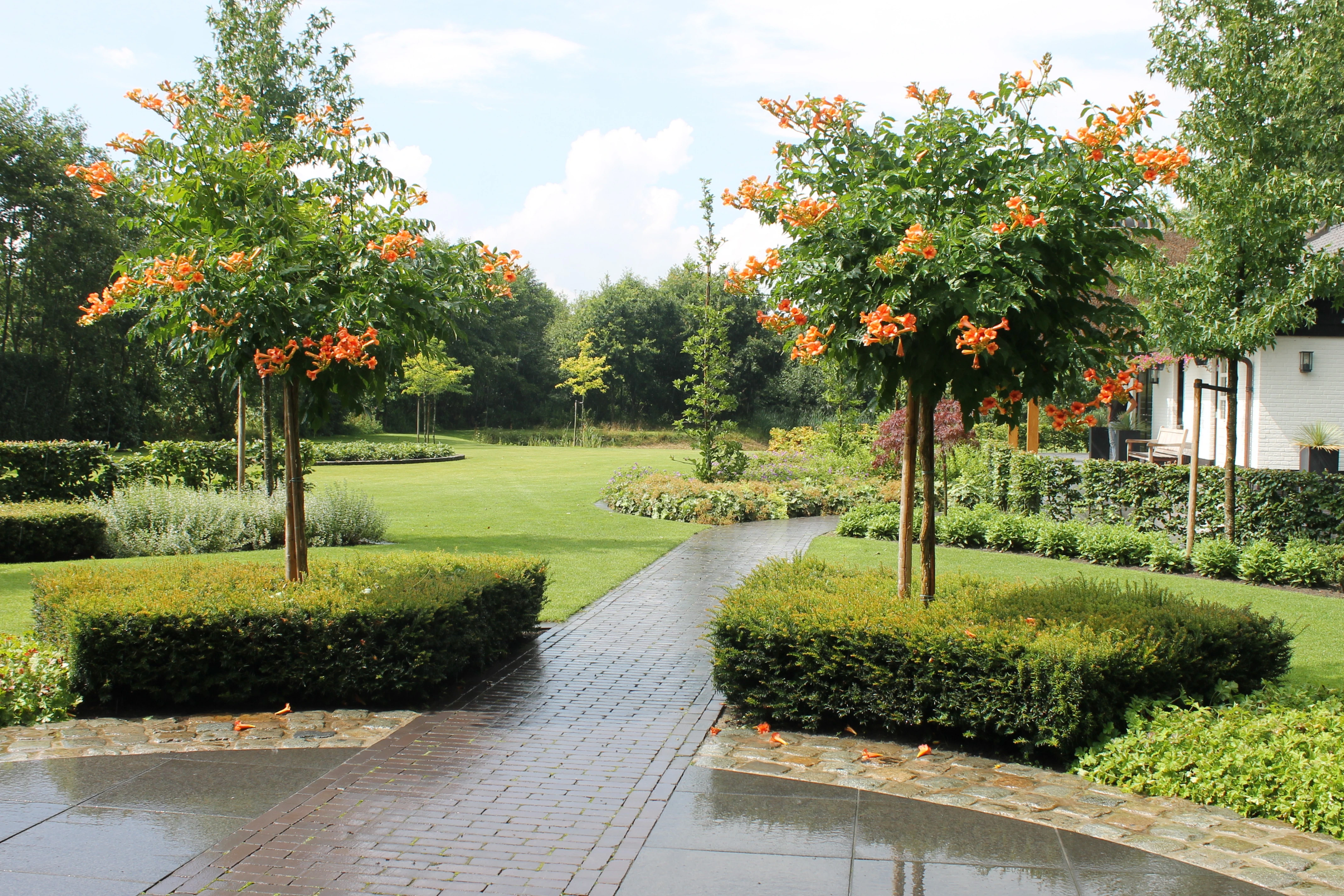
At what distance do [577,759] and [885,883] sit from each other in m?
1.96

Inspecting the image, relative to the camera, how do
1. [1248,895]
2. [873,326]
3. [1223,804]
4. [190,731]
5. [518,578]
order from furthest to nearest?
1. [518,578]
2. [190,731]
3. [873,326]
4. [1223,804]
5. [1248,895]

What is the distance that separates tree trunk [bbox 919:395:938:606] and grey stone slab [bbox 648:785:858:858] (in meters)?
1.98

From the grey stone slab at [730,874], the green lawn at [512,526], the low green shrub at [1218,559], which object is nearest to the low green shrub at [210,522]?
the green lawn at [512,526]

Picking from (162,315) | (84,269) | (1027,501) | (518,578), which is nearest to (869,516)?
(1027,501)

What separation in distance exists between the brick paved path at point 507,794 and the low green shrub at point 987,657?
2.14 feet

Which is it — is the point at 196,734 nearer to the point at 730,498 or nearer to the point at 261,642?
the point at 261,642

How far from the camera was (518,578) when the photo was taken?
7.49m

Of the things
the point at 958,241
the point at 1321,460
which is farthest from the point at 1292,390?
the point at 958,241

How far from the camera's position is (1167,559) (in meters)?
11.2

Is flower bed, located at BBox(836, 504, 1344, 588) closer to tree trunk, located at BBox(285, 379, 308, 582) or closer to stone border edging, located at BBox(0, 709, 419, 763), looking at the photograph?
tree trunk, located at BBox(285, 379, 308, 582)

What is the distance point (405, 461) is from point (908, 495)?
95.7 ft

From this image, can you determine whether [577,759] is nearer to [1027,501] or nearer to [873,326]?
[873,326]

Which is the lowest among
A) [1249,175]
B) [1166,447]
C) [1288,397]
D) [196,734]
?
[196,734]

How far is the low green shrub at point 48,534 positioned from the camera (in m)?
12.3
